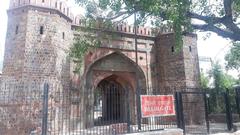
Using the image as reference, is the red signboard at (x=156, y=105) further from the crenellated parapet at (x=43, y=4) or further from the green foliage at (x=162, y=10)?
the crenellated parapet at (x=43, y=4)

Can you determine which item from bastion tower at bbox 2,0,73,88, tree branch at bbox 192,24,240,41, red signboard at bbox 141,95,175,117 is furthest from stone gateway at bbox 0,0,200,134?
tree branch at bbox 192,24,240,41

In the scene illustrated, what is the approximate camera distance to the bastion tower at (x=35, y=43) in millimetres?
10047

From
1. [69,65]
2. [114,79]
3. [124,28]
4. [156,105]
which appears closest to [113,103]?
[114,79]

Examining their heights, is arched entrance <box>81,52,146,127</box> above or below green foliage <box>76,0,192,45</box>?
below

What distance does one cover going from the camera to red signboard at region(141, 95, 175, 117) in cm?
684

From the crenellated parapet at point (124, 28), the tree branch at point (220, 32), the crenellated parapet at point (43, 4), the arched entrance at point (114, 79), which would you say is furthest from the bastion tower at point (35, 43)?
the tree branch at point (220, 32)

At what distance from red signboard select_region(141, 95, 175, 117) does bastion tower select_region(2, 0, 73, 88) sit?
509cm

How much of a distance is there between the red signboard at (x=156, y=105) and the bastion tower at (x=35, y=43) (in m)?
5.09

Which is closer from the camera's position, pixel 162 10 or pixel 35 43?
pixel 162 10

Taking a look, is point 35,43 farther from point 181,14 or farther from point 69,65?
point 181,14

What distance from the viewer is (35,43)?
10.3 m

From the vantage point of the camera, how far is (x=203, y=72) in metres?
22.5

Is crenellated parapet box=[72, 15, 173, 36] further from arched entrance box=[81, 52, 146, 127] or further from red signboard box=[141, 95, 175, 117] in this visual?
red signboard box=[141, 95, 175, 117]

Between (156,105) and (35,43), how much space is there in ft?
20.3
